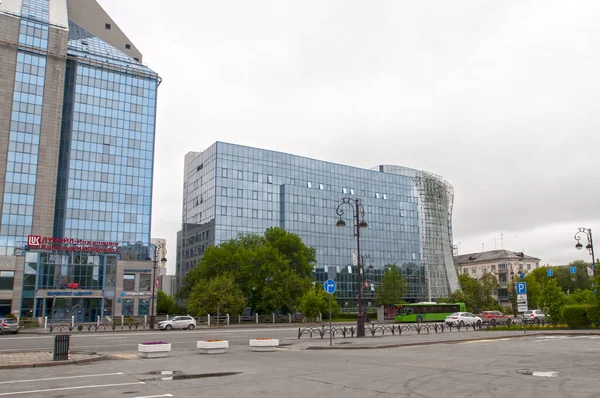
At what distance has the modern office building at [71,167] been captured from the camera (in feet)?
245

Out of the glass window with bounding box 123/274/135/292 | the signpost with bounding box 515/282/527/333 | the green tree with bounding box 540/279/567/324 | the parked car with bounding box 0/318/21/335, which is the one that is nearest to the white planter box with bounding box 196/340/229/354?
the signpost with bounding box 515/282/527/333

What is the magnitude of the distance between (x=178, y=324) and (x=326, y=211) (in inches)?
2613

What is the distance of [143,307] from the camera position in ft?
269

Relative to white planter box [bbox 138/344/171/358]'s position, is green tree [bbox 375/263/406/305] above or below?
above

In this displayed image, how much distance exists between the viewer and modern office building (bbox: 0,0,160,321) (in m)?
74.8

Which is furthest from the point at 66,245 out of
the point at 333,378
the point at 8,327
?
the point at 333,378

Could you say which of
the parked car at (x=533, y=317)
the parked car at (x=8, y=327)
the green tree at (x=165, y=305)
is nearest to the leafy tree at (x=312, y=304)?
the parked car at (x=533, y=317)

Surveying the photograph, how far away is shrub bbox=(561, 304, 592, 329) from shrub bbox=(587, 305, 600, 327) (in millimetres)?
278

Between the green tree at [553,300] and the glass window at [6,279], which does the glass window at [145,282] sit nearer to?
the glass window at [6,279]

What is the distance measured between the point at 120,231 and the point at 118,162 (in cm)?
1318

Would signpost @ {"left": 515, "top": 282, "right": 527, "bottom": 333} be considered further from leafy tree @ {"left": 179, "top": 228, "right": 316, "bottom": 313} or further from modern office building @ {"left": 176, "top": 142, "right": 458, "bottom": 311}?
modern office building @ {"left": 176, "top": 142, "right": 458, "bottom": 311}

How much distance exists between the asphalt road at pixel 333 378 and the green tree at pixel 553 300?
23.3 metres

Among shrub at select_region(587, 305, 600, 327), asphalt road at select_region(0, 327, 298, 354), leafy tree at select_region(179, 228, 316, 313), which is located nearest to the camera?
asphalt road at select_region(0, 327, 298, 354)

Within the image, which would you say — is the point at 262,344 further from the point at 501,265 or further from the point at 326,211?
the point at 501,265
